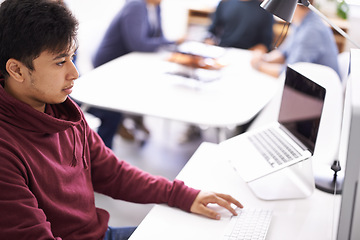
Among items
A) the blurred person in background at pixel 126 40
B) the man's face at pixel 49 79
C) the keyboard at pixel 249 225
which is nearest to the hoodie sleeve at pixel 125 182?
the keyboard at pixel 249 225

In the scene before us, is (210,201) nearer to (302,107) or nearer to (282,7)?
(302,107)

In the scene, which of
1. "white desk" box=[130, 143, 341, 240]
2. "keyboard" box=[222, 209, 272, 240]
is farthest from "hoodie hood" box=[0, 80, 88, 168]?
"keyboard" box=[222, 209, 272, 240]

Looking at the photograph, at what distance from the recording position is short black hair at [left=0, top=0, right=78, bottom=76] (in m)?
0.97

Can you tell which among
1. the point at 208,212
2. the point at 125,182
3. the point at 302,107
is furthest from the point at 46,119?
the point at 302,107

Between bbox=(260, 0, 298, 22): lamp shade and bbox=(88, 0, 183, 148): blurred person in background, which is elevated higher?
bbox=(260, 0, 298, 22): lamp shade

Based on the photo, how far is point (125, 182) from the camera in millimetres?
1321

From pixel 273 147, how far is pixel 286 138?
0.21 feet

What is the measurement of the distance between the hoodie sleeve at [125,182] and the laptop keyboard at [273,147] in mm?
274

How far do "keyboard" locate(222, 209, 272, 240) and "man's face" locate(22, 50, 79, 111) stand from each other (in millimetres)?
555

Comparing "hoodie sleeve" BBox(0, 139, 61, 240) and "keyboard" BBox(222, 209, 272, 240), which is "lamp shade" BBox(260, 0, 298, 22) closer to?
"keyboard" BBox(222, 209, 272, 240)

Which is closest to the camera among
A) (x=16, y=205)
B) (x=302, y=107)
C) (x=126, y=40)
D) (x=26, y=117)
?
(x=16, y=205)

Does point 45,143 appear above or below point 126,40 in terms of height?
above

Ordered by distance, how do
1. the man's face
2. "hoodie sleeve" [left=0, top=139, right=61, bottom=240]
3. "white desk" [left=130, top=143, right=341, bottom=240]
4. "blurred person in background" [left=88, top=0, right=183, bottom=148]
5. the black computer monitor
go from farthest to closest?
1. "blurred person in background" [left=88, top=0, right=183, bottom=148]
2. "white desk" [left=130, top=143, right=341, bottom=240]
3. the man's face
4. "hoodie sleeve" [left=0, top=139, right=61, bottom=240]
5. the black computer monitor

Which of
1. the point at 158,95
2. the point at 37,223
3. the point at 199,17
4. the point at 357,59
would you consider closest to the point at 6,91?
the point at 37,223
